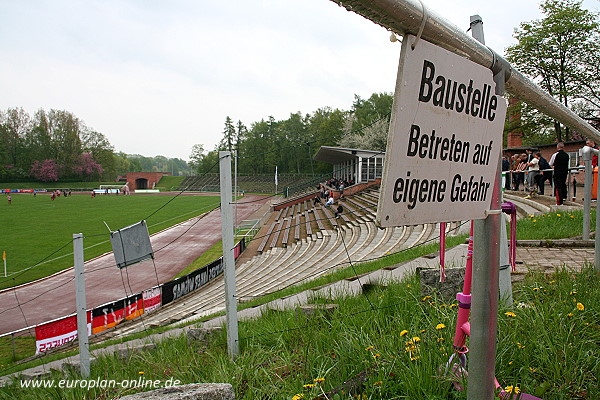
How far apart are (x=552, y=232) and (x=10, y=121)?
373 ft

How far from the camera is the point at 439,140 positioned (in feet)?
4.30

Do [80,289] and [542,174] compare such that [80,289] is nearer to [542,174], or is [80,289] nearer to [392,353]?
[392,353]

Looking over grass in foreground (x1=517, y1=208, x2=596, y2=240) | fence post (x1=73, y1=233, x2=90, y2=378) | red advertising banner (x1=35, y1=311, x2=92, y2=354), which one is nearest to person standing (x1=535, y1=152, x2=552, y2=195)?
grass in foreground (x1=517, y1=208, x2=596, y2=240)

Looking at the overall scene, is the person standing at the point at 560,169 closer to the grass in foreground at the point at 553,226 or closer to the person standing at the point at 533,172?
the grass in foreground at the point at 553,226

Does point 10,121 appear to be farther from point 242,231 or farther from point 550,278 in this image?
point 550,278

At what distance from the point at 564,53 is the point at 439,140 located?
3776 centimetres

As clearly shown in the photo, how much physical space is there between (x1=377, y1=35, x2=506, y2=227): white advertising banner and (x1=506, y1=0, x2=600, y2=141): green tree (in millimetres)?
34750

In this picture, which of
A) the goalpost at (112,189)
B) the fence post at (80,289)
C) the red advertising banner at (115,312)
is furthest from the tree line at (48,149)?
the fence post at (80,289)

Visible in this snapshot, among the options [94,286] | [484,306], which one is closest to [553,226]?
[484,306]

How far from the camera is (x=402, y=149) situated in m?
1.20

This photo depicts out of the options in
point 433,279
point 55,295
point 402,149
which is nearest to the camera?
point 402,149

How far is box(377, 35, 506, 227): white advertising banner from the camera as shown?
1.18 metres

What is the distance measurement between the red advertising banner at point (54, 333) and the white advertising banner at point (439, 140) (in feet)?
43.7

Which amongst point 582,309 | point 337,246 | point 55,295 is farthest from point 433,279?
point 55,295
